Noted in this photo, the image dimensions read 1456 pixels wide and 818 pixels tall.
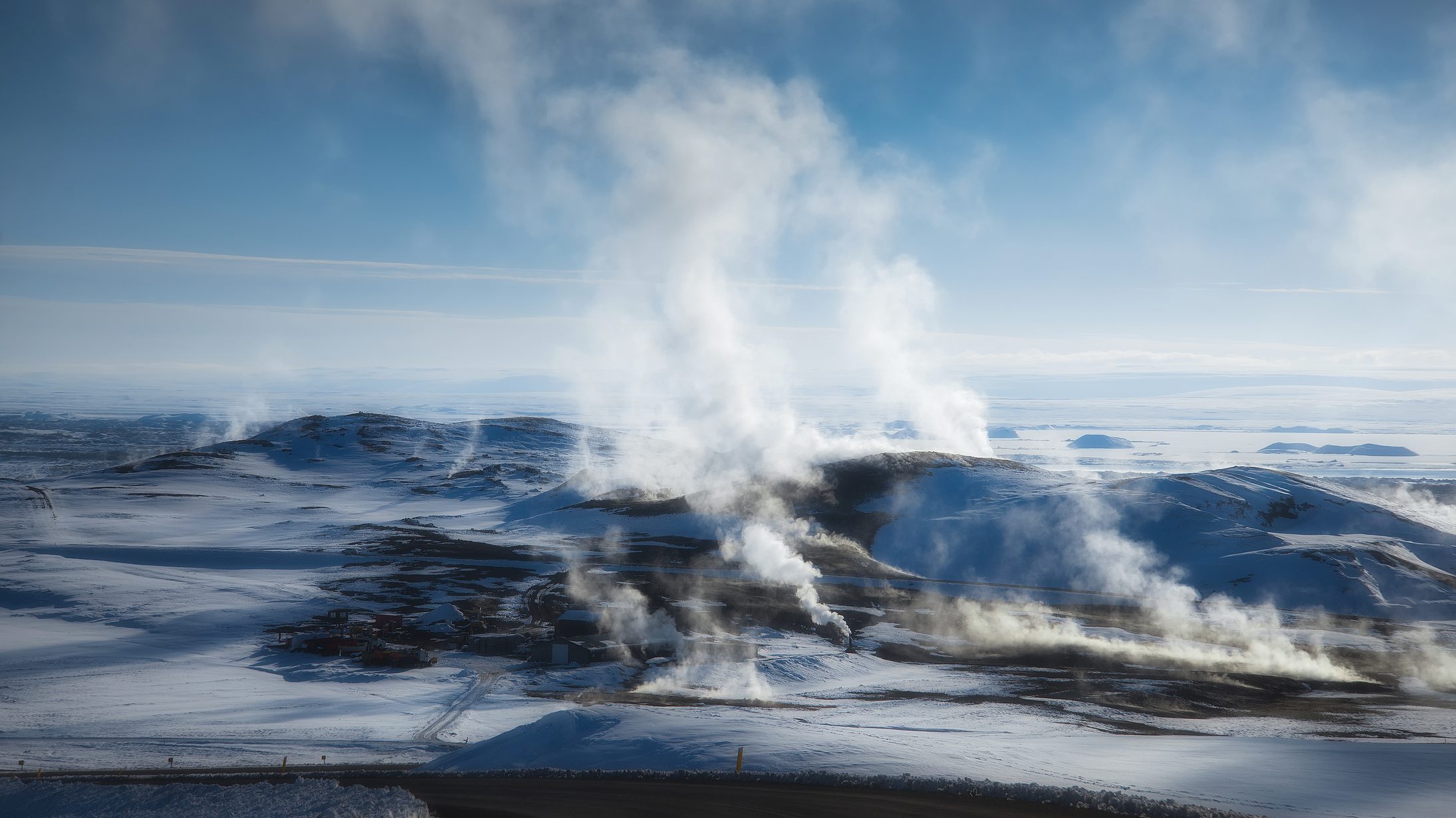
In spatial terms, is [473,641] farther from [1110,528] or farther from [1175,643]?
[1110,528]

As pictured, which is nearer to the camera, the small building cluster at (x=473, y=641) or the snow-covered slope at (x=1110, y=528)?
the small building cluster at (x=473, y=641)

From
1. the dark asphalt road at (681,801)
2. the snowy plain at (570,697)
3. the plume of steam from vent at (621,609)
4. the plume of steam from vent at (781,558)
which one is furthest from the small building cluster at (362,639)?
the plume of steam from vent at (781,558)

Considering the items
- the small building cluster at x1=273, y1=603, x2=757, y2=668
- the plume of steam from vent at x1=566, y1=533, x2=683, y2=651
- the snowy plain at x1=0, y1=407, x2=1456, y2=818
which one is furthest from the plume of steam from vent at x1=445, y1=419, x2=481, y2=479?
the small building cluster at x1=273, y1=603, x2=757, y2=668

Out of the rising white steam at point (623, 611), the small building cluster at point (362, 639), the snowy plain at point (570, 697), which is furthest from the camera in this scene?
the rising white steam at point (623, 611)

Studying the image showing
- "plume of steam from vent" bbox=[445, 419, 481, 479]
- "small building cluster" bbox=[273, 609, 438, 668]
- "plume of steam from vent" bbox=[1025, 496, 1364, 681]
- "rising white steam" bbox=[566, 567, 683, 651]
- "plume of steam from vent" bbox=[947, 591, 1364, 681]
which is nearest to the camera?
"small building cluster" bbox=[273, 609, 438, 668]

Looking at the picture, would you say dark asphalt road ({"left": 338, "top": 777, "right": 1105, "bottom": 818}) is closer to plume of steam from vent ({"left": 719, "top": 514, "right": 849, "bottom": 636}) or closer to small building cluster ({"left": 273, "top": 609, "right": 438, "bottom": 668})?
small building cluster ({"left": 273, "top": 609, "right": 438, "bottom": 668})

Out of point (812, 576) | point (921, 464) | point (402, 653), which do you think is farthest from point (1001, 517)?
point (402, 653)

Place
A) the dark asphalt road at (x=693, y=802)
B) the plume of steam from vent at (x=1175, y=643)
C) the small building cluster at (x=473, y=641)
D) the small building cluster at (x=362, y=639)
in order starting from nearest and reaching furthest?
1. the dark asphalt road at (x=693, y=802)
2. the small building cluster at (x=362, y=639)
3. the small building cluster at (x=473, y=641)
4. the plume of steam from vent at (x=1175, y=643)

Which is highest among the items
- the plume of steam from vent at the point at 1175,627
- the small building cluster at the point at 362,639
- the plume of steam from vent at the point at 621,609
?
the plume of steam from vent at the point at 1175,627

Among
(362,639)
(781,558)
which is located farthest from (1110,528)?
(362,639)

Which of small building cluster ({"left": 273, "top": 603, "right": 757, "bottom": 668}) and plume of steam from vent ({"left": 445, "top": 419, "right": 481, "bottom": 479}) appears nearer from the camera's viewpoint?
small building cluster ({"left": 273, "top": 603, "right": 757, "bottom": 668})

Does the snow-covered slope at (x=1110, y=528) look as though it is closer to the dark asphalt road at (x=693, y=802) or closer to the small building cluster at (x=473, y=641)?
the small building cluster at (x=473, y=641)

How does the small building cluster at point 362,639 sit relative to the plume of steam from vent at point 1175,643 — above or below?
below
